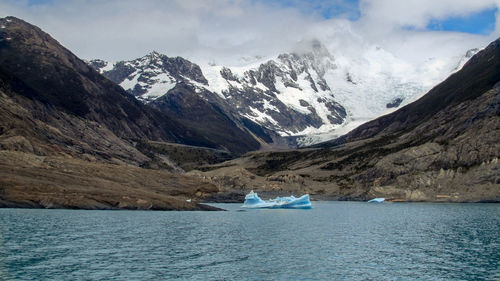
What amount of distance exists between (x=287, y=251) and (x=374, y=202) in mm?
132578

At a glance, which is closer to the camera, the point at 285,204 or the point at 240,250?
the point at 240,250

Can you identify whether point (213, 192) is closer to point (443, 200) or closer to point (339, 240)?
point (443, 200)

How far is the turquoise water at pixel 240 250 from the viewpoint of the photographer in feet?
159

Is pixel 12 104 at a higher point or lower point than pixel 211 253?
higher

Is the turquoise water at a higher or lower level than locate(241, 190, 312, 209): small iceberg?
lower

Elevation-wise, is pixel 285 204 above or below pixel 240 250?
above

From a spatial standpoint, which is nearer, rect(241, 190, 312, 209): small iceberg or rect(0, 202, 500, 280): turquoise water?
rect(0, 202, 500, 280): turquoise water

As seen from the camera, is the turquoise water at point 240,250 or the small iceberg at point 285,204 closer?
the turquoise water at point 240,250

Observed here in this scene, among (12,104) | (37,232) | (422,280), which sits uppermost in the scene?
(12,104)

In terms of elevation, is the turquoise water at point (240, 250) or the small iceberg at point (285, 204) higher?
the small iceberg at point (285, 204)

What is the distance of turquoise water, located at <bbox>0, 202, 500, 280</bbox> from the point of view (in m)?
48.4

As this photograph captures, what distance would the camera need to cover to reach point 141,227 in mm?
83312

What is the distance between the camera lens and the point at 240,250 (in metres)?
61.8

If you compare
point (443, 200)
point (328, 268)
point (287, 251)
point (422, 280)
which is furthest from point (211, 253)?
point (443, 200)
